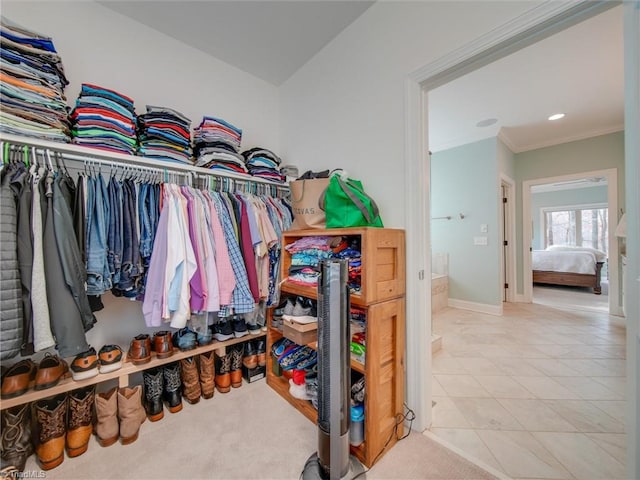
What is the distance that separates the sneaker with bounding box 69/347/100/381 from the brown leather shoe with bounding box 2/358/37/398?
0.15 m

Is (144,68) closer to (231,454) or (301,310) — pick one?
(301,310)

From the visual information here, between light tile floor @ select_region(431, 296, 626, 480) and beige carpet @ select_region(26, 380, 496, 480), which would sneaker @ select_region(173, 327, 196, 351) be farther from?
light tile floor @ select_region(431, 296, 626, 480)

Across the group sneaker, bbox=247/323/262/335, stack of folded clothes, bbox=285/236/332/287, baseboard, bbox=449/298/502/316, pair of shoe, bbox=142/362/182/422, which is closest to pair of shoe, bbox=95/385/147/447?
pair of shoe, bbox=142/362/182/422

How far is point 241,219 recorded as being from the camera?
1.70 m

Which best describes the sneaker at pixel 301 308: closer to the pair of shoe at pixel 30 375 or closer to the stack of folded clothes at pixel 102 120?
the pair of shoe at pixel 30 375

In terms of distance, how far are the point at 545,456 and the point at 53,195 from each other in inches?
108

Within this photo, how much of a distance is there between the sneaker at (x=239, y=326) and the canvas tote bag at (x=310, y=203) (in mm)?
869

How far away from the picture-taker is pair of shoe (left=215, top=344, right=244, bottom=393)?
1770mm

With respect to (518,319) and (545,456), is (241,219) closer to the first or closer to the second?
(545,456)

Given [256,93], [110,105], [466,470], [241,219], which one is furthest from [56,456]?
[256,93]

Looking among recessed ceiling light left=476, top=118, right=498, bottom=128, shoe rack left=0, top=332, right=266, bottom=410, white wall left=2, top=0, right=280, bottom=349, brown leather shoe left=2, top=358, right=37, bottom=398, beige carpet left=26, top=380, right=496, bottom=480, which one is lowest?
beige carpet left=26, top=380, right=496, bottom=480

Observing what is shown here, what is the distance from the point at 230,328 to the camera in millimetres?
1821

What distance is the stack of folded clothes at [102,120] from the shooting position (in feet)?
4.44

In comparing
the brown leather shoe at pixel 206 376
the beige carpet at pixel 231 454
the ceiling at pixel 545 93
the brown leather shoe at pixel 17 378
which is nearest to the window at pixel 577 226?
the ceiling at pixel 545 93
